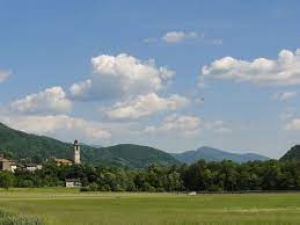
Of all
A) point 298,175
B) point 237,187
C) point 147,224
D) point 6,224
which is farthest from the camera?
point 237,187

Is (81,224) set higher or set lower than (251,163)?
lower

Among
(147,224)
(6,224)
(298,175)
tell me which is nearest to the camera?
(6,224)

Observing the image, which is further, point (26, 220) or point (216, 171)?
point (216, 171)

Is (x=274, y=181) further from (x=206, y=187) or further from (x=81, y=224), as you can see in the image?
(x=81, y=224)

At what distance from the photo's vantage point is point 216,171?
192m

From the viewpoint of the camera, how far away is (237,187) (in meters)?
188

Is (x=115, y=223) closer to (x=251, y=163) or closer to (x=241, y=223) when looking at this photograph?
(x=241, y=223)

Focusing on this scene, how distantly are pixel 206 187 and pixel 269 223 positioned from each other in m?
145

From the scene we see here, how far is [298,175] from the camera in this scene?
17175 centimetres

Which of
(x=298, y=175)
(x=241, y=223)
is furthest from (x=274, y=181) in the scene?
(x=241, y=223)

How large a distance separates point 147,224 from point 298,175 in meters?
130

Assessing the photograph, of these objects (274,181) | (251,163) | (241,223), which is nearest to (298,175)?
(274,181)

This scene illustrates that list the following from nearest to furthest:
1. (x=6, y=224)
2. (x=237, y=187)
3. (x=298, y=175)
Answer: (x=6, y=224)
(x=298, y=175)
(x=237, y=187)

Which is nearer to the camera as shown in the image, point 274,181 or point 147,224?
point 147,224
